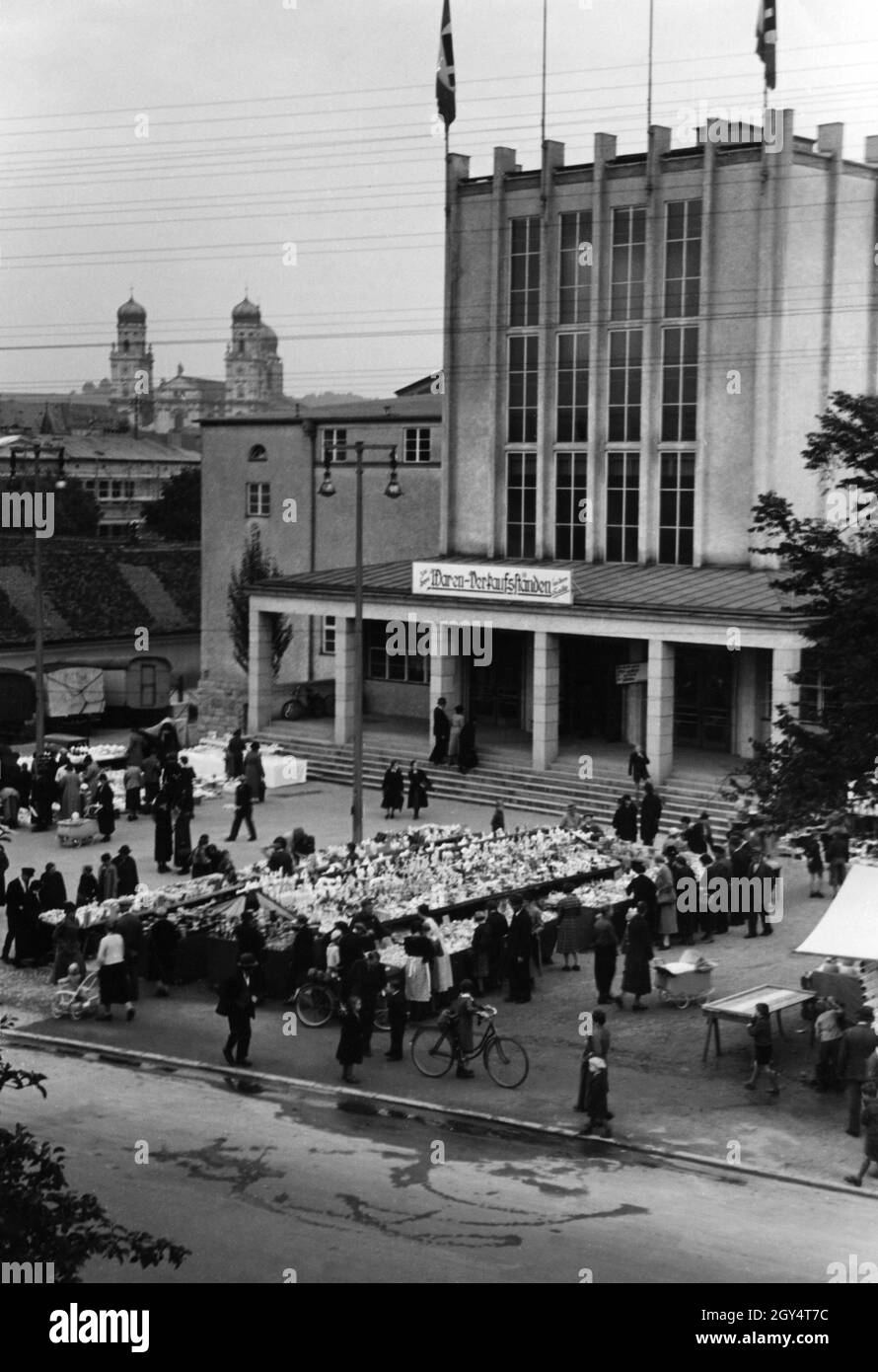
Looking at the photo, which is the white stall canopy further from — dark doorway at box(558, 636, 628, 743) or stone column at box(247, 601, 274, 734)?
stone column at box(247, 601, 274, 734)

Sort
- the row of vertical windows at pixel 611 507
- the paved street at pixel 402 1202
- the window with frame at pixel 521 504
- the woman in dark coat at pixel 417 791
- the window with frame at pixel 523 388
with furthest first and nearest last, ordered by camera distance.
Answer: the window with frame at pixel 521 504
the window with frame at pixel 523 388
the row of vertical windows at pixel 611 507
the woman in dark coat at pixel 417 791
the paved street at pixel 402 1202

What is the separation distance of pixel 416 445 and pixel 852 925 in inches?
1442

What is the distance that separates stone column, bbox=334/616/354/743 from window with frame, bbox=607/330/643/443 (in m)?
8.78

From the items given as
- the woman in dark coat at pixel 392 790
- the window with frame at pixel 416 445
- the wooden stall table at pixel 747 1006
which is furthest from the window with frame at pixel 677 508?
the wooden stall table at pixel 747 1006

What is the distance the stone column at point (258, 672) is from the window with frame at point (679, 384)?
12284 millimetres

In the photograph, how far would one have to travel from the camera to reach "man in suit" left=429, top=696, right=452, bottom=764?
45719 millimetres

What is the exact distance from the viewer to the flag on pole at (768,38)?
46.2 m

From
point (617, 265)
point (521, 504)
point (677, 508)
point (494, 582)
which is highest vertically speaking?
point (617, 265)

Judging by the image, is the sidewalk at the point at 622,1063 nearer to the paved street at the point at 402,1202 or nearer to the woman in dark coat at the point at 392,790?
the paved street at the point at 402,1202

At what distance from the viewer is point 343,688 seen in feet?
161

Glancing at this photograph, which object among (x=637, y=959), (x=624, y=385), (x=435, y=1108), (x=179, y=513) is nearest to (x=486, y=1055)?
(x=435, y=1108)

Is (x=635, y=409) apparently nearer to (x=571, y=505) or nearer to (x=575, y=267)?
(x=571, y=505)
